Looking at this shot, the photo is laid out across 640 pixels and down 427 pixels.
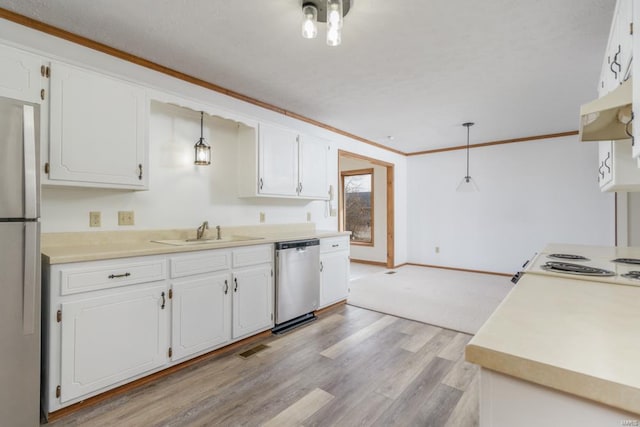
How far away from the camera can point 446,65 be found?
259 cm

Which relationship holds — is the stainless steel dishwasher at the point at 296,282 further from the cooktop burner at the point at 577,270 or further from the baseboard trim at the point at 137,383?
the cooktop burner at the point at 577,270

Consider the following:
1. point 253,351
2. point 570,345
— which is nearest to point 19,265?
point 253,351

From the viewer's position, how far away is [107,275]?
6.20 feet

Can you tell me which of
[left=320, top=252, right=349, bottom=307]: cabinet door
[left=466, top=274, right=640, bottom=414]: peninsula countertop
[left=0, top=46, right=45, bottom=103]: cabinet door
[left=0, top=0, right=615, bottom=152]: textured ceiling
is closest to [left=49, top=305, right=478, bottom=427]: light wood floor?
[left=320, top=252, right=349, bottom=307]: cabinet door

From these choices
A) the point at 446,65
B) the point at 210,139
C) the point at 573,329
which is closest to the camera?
the point at 573,329

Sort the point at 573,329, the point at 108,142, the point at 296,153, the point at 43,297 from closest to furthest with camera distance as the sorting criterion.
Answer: the point at 573,329 < the point at 43,297 < the point at 108,142 < the point at 296,153

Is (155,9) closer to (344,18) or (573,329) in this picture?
(344,18)

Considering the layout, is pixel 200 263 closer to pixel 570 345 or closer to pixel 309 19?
pixel 309 19

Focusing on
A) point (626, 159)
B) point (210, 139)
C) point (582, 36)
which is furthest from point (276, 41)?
point (626, 159)

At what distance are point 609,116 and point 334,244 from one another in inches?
105

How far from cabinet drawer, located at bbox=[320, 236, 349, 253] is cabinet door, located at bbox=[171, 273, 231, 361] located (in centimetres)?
127

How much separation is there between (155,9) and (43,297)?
1.85 metres

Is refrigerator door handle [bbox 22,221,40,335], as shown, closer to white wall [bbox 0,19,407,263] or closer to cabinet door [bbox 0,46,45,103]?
white wall [bbox 0,19,407,263]

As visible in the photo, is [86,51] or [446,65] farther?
[446,65]
